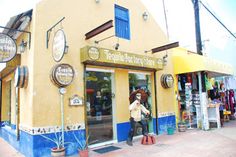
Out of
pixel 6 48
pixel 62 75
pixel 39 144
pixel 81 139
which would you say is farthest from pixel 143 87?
pixel 6 48

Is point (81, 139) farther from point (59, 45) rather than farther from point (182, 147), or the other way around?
point (182, 147)

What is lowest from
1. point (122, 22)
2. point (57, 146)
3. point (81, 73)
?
point (57, 146)

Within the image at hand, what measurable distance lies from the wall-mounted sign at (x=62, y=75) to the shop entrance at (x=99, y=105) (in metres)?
1.00

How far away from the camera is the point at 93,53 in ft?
22.8

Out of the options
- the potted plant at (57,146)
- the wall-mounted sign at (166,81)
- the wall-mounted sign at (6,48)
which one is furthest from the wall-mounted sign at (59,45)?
the wall-mounted sign at (166,81)

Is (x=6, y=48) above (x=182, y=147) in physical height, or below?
above

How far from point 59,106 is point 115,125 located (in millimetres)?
2479

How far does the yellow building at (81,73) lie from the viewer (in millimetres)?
6293

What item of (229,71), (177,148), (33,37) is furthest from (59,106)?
(229,71)

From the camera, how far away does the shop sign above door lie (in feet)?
22.7

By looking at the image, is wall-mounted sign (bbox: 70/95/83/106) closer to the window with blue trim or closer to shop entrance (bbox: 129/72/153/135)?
shop entrance (bbox: 129/72/153/135)

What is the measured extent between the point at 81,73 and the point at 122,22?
312 centimetres

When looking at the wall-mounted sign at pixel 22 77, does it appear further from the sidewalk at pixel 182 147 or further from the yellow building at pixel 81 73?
the sidewalk at pixel 182 147

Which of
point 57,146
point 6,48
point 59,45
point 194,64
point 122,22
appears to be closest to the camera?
point 59,45
